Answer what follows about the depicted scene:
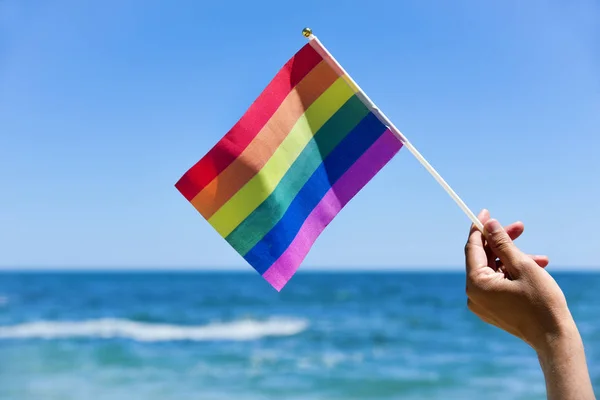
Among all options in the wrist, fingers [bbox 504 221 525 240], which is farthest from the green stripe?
the wrist

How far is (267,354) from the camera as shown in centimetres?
1279

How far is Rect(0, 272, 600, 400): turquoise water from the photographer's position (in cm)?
956

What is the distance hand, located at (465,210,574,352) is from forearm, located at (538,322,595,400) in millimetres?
12

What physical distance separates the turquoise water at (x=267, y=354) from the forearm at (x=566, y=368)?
27.5ft

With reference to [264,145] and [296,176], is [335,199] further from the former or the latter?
[264,145]

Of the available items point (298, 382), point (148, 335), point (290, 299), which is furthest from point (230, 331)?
point (290, 299)

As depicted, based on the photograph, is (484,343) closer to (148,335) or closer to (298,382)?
(298,382)

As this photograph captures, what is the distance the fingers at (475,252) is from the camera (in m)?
1.29

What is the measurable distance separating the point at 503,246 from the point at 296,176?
2.84 ft

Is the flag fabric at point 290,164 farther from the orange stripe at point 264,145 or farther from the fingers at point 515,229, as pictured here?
the fingers at point 515,229

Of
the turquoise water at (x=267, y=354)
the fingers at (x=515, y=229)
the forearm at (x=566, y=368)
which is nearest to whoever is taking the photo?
the forearm at (x=566, y=368)

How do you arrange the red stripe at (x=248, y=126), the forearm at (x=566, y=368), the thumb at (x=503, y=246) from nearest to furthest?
the forearm at (x=566, y=368) → the thumb at (x=503, y=246) → the red stripe at (x=248, y=126)

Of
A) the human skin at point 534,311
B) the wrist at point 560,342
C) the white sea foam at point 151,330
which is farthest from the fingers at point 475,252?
the white sea foam at point 151,330

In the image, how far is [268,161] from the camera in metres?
2.06
